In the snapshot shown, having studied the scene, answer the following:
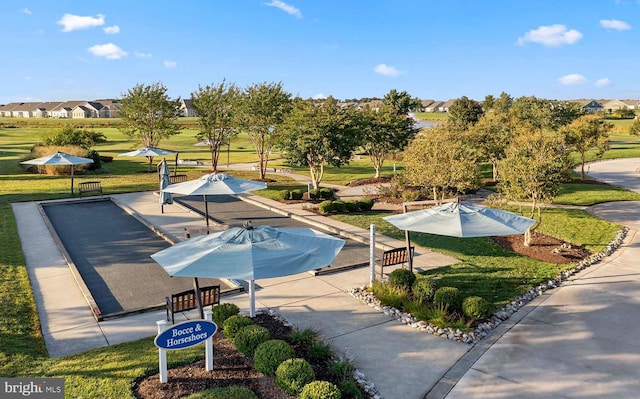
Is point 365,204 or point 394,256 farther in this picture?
point 365,204

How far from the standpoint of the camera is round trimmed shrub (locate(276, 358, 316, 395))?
6055 mm

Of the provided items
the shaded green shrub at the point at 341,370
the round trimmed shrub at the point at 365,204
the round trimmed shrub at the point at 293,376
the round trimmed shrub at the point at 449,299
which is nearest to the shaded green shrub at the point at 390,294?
the round trimmed shrub at the point at 449,299

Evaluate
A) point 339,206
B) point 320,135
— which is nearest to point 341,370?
point 339,206

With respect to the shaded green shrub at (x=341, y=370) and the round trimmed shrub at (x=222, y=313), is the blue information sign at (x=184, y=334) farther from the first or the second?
the shaded green shrub at (x=341, y=370)

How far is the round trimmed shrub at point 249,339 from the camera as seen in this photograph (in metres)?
7.26

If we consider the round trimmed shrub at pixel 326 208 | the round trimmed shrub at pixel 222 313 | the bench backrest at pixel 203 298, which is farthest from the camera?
the round trimmed shrub at pixel 326 208

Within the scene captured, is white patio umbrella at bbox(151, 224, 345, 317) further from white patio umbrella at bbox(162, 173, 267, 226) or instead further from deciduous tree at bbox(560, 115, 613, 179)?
deciduous tree at bbox(560, 115, 613, 179)

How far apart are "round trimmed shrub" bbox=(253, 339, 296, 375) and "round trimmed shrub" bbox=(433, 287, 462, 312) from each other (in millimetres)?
3867

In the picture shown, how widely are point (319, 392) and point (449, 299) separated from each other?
449 cm

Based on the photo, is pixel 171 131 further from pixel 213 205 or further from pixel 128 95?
pixel 213 205

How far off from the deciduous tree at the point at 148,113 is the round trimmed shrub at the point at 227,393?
107ft

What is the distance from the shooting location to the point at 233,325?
7.83 meters

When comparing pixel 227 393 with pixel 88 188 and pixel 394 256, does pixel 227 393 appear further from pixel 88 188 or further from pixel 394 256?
pixel 88 188

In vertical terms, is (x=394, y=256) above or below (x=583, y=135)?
below
